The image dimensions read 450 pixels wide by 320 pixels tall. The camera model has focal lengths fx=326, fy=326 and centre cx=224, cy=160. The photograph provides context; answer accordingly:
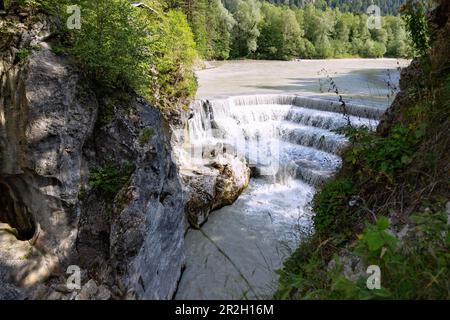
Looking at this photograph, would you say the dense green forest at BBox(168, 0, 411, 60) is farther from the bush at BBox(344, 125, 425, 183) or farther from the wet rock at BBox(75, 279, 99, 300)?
the bush at BBox(344, 125, 425, 183)

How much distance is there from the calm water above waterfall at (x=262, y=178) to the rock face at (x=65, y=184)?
129 cm

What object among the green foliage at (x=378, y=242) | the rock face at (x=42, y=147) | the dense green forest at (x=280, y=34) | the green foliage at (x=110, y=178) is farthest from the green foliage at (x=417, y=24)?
the dense green forest at (x=280, y=34)

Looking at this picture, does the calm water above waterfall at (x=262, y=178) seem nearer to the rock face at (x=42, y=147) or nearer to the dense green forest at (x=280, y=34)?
the rock face at (x=42, y=147)

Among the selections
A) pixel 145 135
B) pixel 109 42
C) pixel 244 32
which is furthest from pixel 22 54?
pixel 244 32

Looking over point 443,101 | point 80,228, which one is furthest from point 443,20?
point 80,228

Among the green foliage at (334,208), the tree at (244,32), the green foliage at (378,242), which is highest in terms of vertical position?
the tree at (244,32)

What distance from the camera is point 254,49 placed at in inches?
1941

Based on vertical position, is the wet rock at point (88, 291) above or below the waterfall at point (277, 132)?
below

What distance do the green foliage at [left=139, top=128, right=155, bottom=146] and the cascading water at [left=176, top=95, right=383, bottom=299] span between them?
7.14ft

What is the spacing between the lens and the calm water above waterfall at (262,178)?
6.94 meters

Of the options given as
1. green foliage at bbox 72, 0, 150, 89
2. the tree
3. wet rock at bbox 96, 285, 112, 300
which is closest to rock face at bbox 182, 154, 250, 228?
wet rock at bbox 96, 285, 112, 300

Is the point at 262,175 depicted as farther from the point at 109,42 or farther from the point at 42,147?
the point at 42,147

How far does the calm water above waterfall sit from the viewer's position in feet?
22.8

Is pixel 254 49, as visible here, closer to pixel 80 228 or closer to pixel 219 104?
pixel 219 104
